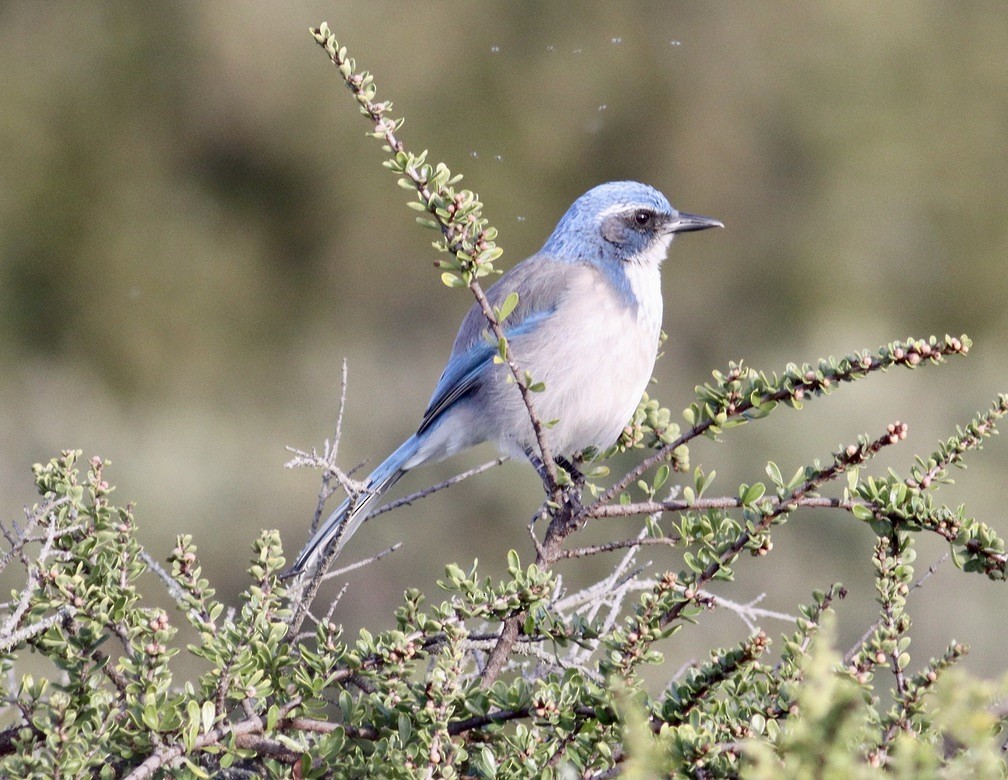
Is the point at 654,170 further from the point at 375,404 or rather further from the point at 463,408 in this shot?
the point at 463,408

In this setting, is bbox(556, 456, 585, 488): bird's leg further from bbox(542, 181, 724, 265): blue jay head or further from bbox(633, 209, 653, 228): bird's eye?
bbox(633, 209, 653, 228): bird's eye

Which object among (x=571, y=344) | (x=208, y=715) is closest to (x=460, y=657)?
(x=208, y=715)

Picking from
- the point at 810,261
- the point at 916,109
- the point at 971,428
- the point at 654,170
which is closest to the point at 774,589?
the point at 810,261

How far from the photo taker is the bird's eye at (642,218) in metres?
4.34

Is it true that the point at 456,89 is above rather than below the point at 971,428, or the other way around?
above

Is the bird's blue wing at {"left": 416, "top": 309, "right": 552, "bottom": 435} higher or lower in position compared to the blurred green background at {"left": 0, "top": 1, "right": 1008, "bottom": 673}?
lower

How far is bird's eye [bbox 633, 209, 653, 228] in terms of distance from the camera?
14.3 ft

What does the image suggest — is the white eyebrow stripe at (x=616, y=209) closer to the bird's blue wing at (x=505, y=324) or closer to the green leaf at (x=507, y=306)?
the bird's blue wing at (x=505, y=324)

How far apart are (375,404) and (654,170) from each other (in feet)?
8.63

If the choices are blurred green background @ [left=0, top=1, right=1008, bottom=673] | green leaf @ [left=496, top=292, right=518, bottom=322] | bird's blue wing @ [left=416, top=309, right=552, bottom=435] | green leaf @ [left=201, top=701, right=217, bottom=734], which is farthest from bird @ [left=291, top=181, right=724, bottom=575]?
blurred green background @ [left=0, top=1, right=1008, bottom=673]

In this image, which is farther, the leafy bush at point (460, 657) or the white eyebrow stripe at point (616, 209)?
the white eyebrow stripe at point (616, 209)

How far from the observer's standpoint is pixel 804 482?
2.06m

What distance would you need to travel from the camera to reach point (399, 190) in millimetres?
8594

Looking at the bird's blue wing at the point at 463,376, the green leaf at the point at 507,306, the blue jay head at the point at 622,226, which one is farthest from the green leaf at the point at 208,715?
the blue jay head at the point at 622,226
